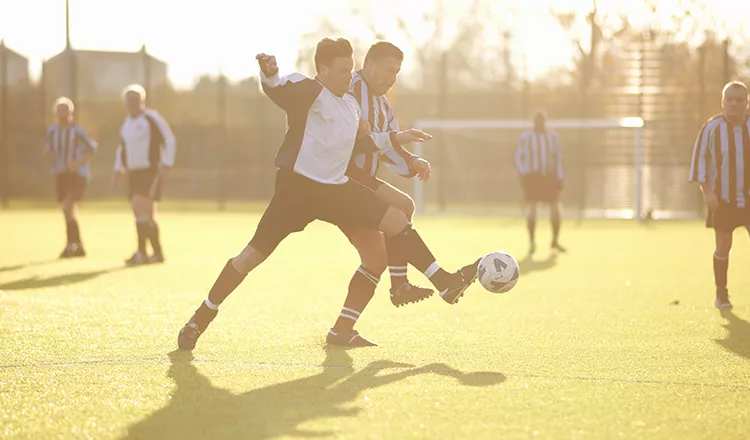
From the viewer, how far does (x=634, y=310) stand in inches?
336

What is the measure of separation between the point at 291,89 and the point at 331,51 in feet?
1.13

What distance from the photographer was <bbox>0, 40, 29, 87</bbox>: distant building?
2986cm

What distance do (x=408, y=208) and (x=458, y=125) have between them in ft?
65.6

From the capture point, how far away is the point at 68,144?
13828mm

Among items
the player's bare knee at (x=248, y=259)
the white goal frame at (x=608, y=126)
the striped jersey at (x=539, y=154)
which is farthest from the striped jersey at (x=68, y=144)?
the white goal frame at (x=608, y=126)

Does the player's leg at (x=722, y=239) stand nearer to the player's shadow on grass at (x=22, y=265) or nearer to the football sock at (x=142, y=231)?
the football sock at (x=142, y=231)

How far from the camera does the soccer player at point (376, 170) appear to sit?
6352 mm

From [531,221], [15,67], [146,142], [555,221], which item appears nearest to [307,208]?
[146,142]

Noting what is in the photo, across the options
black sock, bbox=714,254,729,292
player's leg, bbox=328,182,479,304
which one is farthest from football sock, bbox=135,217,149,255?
player's leg, bbox=328,182,479,304

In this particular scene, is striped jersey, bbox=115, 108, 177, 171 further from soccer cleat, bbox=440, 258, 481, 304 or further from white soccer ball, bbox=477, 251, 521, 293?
soccer cleat, bbox=440, 258, 481, 304

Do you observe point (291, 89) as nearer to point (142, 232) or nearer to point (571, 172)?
point (142, 232)

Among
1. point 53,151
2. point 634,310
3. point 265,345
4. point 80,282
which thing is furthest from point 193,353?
point 53,151

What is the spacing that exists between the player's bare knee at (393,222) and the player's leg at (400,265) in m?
0.11

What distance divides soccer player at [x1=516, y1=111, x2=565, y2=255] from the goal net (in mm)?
9181
